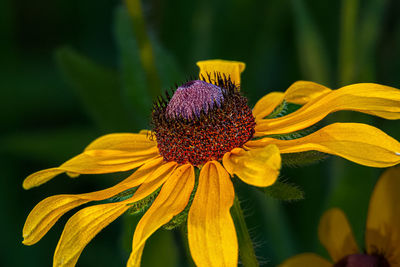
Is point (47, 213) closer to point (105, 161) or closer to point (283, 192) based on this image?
point (105, 161)

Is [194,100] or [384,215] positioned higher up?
[194,100]

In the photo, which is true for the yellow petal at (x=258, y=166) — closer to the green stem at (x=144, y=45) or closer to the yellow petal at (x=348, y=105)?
the yellow petal at (x=348, y=105)

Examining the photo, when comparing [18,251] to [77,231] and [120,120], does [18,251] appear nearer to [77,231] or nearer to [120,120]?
[120,120]

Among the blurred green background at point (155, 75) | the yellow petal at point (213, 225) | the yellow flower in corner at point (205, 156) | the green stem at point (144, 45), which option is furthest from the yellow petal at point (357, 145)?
the green stem at point (144, 45)

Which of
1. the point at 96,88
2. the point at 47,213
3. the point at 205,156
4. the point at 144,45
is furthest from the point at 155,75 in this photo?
the point at 47,213

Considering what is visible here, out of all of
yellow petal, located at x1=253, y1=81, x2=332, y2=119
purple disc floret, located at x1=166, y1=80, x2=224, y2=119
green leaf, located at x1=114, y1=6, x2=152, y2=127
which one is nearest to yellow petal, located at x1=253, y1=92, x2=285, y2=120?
yellow petal, located at x1=253, y1=81, x2=332, y2=119

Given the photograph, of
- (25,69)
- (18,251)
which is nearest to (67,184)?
(18,251)

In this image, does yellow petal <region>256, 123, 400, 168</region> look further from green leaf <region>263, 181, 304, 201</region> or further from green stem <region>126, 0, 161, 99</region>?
green stem <region>126, 0, 161, 99</region>
